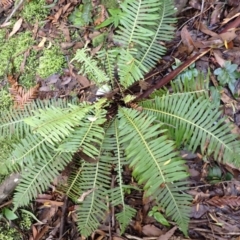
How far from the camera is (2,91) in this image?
12.6 feet

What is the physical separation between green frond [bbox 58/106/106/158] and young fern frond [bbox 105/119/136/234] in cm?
9

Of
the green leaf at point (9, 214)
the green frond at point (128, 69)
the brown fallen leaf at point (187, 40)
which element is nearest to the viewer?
the green frond at point (128, 69)

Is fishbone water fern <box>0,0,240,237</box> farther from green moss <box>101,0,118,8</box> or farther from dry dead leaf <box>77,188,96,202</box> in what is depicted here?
green moss <box>101,0,118,8</box>

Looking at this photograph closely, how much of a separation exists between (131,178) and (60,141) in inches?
26.9

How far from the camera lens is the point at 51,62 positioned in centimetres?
380

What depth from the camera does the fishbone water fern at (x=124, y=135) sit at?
2.90 m

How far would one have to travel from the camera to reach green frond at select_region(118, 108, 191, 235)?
283 centimetres

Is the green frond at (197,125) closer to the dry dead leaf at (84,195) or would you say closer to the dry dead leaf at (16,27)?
the dry dead leaf at (84,195)

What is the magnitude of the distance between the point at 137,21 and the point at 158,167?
4.04 feet

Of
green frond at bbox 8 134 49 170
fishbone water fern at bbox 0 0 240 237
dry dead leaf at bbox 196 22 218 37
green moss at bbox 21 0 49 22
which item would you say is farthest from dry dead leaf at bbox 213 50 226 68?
green moss at bbox 21 0 49 22

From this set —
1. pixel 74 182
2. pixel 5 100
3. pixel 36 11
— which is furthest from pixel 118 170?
pixel 36 11

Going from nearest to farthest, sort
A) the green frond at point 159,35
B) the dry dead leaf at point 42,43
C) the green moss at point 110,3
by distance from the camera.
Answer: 1. the green frond at point 159,35
2. the green moss at point 110,3
3. the dry dead leaf at point 42,43

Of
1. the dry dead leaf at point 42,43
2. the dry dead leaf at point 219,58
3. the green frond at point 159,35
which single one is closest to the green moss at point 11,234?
the dry dead leaf at point 42,43

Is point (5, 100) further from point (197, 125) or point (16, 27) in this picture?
point (197, 125)
